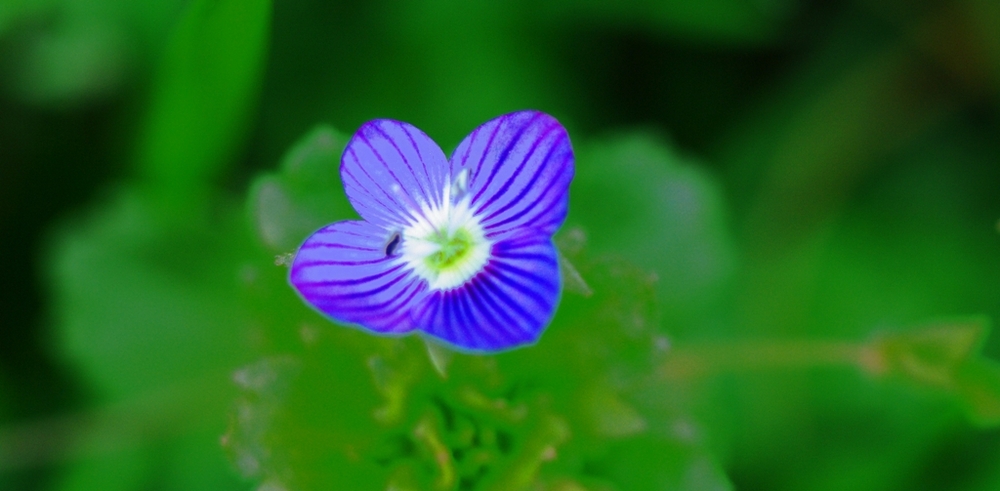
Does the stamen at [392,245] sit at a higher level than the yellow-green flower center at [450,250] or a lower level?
lower

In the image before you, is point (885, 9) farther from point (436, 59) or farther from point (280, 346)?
point (280, 346)

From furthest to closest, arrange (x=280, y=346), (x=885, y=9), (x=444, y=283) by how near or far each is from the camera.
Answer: (x=885, y=9), (x=280, y=346), (x=444, y=283)

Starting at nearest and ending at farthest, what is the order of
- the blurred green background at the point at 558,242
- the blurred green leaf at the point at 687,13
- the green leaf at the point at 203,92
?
the blurred green background at the point at 558,242 → the green leaf at the point at 203,92 → the blurred green leaf at the point at 687,13

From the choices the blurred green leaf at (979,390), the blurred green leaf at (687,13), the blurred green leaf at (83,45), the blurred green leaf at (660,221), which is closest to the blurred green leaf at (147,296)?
the blurred green leaf at (83,45)

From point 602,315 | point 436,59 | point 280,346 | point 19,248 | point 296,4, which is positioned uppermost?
point 436,59

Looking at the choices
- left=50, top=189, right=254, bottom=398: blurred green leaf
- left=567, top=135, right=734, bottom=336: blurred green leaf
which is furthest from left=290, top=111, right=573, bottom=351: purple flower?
left=50, top=189, right=254, bottom=398: blurred green leaf

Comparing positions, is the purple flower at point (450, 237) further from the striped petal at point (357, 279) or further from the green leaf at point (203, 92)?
the green leaf at point (203, 92)

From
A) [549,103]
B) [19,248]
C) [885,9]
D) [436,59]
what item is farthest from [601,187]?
[19,248]
